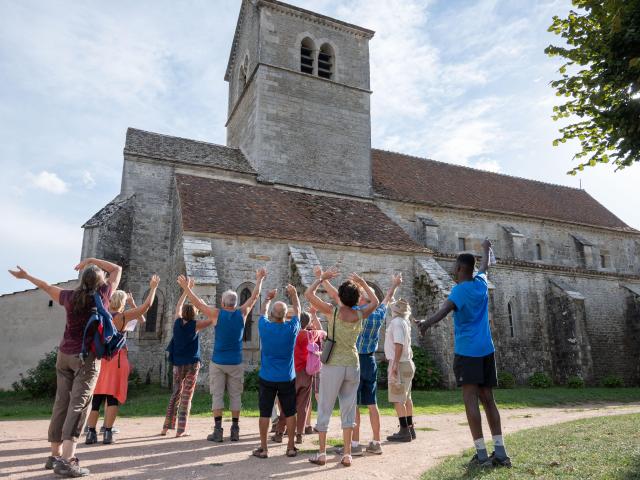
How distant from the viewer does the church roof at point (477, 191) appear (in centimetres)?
2333

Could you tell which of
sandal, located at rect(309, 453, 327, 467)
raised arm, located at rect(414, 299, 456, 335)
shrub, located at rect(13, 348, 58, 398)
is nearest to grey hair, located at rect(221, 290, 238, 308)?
sandal, located at rect(309, 453, 327, 467)

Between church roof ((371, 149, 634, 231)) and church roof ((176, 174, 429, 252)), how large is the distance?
153 inches

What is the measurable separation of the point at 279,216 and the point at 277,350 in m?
11.3

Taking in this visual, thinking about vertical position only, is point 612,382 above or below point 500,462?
below

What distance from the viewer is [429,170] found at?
26.1 metres

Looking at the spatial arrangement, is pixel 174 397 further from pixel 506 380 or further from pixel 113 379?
pixel 506 380

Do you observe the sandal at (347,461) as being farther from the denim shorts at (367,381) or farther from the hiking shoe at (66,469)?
the hiking shoe at (66,469)

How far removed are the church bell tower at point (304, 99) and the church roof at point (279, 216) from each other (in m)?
2.00

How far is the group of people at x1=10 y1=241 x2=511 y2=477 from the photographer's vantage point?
4.86 meters

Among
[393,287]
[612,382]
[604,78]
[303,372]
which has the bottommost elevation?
[612,382]

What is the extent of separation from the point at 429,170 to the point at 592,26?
1764cm

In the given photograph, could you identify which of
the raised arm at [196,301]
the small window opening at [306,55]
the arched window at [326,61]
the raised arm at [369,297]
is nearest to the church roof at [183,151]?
the small window opening at [306,55]

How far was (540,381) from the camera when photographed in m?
18.8

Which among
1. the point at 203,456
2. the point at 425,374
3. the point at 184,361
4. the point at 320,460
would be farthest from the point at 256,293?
the point at 425,374
